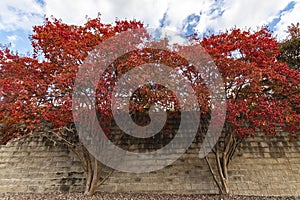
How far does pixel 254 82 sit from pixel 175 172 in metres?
3.46

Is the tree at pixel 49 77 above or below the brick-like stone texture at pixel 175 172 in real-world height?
above

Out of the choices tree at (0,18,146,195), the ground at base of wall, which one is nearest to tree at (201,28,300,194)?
the ground at base of wall

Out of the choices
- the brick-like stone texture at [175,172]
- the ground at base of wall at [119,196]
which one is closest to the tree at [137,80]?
the ground at base of wall at [119,196]

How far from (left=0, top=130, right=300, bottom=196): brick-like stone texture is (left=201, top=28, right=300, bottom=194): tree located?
97 cm

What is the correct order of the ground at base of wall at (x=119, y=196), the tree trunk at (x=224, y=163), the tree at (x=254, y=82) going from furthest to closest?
the tree trunk at (x=224, y=163)
the ground at base of wall at (x=119, y=196)
the tree at (x=254, y=82)

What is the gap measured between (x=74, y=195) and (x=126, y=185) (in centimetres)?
145

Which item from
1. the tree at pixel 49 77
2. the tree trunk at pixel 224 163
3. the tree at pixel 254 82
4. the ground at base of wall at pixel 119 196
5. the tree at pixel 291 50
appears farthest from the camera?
the tree at pixel 291 50

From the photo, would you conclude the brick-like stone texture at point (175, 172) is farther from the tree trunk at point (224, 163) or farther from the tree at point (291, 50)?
the tree at point (291, 50)

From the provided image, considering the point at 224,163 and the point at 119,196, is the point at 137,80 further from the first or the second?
the point at 224,163

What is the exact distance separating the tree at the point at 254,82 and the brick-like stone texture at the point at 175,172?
97cm

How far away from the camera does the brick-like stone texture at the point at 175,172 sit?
228 inches

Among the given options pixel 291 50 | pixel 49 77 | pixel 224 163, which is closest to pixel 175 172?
pixel 224 163

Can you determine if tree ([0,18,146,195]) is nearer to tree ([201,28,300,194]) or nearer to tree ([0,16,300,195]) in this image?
tree ([0,16,300,195])

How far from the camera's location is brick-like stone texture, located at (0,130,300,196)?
228 inches
